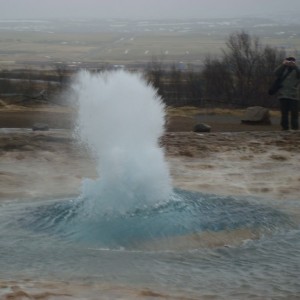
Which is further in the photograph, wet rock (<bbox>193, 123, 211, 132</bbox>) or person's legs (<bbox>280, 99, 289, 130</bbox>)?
wet rock (<bbox>193, 123, 211, 132</bbox>)

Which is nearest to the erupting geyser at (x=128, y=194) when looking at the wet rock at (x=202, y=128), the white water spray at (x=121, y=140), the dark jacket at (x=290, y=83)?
the white water spray at (x=121, y=140)

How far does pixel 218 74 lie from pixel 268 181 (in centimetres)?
1713

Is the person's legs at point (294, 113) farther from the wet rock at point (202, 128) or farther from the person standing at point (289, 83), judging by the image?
the wet rock at point (202, 128)

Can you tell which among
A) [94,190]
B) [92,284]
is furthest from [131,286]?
[94,190]

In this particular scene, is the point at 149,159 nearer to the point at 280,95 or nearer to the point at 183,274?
the point at 183,274

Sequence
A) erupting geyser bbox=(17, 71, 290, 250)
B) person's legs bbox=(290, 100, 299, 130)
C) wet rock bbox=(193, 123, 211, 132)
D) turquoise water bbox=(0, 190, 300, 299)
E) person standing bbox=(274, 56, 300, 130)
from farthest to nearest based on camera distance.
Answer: wet rock bbox=(193, 123, 211, 132), person's legs bbox=(290, 100, 299, 130), person standing bbox=(274, 56, 300, 130), erupting geyser bbox=(17, 71, 290, 250), turquoise water bbox=(0, 190, 300, 299)

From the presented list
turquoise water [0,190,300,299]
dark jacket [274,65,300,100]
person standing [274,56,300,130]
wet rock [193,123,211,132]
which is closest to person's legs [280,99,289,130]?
person standing [274,56,300,130]

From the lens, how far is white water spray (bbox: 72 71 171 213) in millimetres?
6496

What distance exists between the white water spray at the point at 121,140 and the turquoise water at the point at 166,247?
0.17m

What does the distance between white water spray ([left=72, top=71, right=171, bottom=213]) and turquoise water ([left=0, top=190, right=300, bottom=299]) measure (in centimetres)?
17

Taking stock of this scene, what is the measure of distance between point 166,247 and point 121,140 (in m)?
1.31

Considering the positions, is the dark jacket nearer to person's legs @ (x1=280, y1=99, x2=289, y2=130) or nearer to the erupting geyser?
person's legs @ (x1=280, y1=99, x2=289, y2=130)

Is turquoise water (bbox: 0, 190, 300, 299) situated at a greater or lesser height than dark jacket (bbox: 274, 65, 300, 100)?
lesser

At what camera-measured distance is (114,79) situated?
667cm
